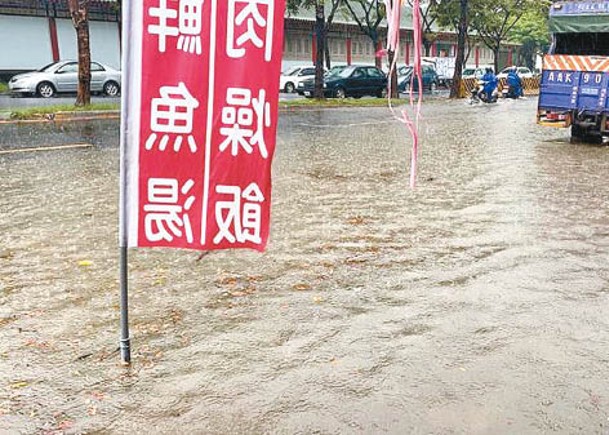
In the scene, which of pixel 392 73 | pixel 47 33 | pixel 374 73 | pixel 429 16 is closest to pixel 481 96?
pixel 374 73

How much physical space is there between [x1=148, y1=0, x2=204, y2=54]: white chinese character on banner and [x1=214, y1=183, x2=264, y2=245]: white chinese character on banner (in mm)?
752

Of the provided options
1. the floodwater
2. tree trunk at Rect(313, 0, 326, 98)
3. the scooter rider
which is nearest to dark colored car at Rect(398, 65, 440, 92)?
the scooter rider

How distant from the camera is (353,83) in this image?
2939cm

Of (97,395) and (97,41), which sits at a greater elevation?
(97,41)

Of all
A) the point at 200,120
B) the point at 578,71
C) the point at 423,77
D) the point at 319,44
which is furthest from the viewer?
the point at 423,77

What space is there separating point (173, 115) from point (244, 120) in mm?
363

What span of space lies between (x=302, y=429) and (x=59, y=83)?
2411cm

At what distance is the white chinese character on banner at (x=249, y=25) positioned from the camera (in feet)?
11.1

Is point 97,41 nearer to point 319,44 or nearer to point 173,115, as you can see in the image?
point 319,44

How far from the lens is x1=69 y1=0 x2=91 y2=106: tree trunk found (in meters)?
17.1

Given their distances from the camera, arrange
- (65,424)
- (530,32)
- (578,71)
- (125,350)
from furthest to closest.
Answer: (530,32)
(578,71)
(125,350)
(65,424)

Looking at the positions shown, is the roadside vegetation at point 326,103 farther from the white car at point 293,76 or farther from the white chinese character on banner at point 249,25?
the white chinese character on banner at point 249,25

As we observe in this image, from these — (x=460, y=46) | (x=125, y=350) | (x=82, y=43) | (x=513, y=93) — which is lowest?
(x=125, y=350)

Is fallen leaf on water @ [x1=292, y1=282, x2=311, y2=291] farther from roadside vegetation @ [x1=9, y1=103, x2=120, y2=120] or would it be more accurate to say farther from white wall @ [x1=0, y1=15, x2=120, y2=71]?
white wall @ [x1=0, y1=15, x2=120, y2=71]
